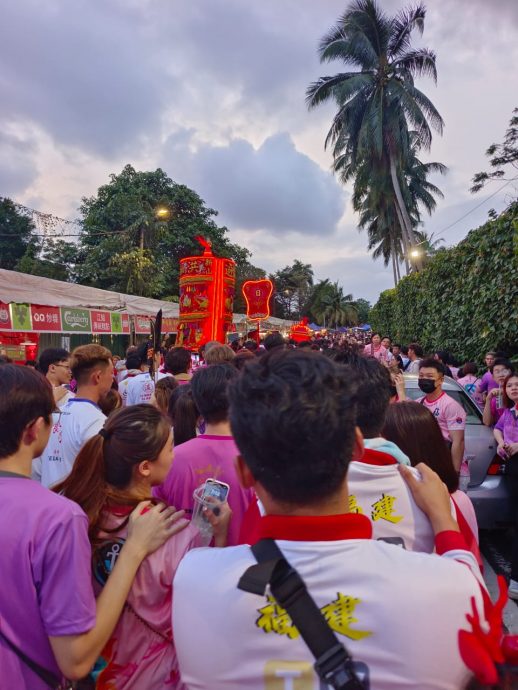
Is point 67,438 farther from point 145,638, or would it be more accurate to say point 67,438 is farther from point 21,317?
point 21,317

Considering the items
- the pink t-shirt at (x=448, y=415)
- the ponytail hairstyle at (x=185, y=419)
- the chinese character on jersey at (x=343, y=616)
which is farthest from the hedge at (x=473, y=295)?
the chinese character on jersey at (x=343, y=616)

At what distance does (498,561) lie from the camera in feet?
13.3

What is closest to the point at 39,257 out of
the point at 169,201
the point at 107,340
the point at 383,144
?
the point at 169,201

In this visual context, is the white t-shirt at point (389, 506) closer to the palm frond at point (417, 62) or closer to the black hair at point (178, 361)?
the black hair at point (178, 361)

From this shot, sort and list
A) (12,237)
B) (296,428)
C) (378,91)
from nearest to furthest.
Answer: (296,428)
(378,91)
(12,237)

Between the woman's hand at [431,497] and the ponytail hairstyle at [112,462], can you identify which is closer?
the woman's hand at [431,497]

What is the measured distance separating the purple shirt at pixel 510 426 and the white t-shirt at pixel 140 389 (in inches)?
150

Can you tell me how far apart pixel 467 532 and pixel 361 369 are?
0.76m

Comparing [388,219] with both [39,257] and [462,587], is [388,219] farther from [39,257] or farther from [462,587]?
[462,587]

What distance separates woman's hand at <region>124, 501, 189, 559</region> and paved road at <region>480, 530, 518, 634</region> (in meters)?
2.86

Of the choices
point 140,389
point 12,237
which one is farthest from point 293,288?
point 140,389

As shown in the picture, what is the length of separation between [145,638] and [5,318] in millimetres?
6817

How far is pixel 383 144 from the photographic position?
22.2 metres

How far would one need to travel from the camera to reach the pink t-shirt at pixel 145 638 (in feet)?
4.68
